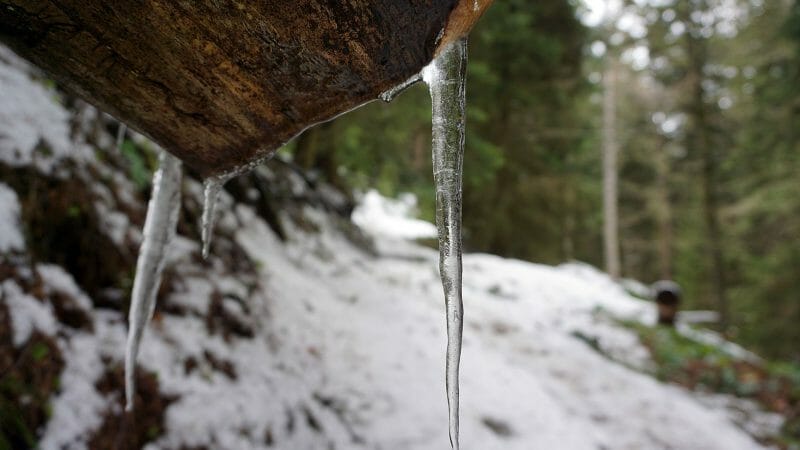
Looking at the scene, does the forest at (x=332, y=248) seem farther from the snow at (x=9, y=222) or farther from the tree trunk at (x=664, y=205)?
the tree trunk at (x=664, y=205)

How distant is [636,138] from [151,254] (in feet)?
47.2

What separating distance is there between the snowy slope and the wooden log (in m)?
1.57

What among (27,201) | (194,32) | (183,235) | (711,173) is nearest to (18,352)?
(27,201)

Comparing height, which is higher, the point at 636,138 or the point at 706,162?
the point at 636,138

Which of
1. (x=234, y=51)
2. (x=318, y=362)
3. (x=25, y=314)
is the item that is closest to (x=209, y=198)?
(x=234, y=51)

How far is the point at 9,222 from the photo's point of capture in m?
1.93

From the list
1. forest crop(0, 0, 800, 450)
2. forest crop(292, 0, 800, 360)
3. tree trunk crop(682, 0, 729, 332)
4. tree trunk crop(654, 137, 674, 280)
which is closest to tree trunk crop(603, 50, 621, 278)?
forest crop(292, 0, 800, 360)

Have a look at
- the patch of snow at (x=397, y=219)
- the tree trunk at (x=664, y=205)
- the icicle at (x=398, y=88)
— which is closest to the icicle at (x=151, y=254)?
the icicle at (x=398, y=88)

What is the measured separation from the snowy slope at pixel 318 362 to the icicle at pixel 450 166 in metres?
1.72

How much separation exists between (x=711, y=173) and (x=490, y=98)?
242 inches

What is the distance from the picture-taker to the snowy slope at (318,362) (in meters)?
2.01

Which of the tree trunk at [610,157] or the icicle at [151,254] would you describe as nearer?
the icicle at [151,254]

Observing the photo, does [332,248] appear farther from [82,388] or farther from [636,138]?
[636,138]

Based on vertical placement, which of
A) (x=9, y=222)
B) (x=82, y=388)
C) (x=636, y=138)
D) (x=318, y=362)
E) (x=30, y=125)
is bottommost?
(x=82, y=388)
